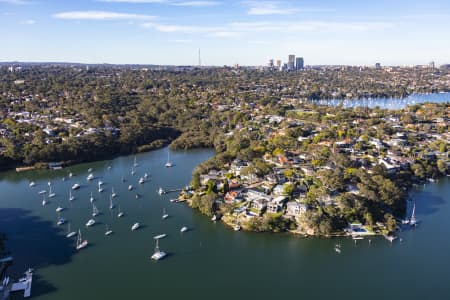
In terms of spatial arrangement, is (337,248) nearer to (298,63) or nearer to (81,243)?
(81,243)

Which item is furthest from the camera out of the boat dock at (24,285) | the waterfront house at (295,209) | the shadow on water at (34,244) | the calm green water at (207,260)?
the waterfront house at (295,209)

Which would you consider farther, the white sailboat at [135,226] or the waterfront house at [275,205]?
the waterfront house at [275,205]

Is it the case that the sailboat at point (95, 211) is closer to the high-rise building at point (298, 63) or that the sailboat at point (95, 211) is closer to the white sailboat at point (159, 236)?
the white sailboat at point (159, 236)

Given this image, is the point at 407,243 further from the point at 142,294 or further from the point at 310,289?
the point at 142,294

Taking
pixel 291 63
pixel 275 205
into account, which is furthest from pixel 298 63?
pixel 275 205

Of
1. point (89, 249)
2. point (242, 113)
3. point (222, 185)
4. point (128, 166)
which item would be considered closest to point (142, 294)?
point (89, 249)

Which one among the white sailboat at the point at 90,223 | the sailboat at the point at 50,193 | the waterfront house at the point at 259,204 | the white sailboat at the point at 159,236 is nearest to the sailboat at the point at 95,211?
A: the white sailboat at the point at 90,223

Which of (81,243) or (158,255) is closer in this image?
(158,255)
